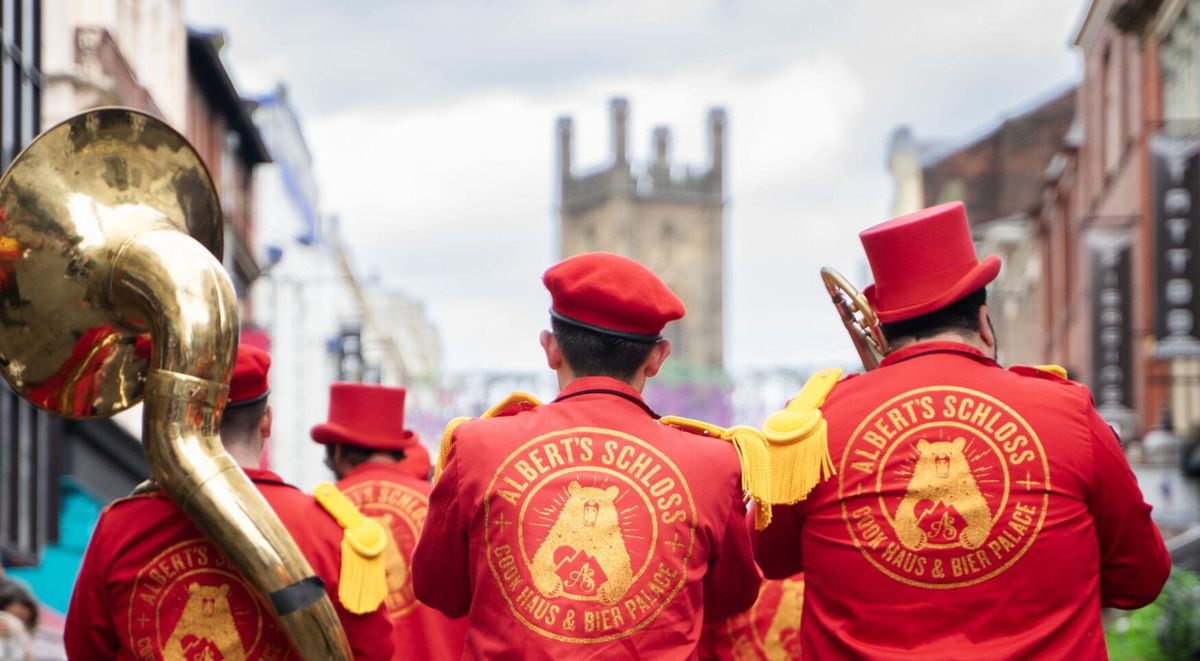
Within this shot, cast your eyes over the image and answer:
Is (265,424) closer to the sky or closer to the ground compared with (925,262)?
closer to the ground

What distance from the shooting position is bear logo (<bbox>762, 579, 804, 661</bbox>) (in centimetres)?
720

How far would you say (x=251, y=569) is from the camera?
5.72 m

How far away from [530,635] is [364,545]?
1208 mm

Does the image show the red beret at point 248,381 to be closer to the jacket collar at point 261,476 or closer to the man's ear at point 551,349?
the jacket collar at point 261,476

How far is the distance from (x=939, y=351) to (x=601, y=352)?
2.78 feet

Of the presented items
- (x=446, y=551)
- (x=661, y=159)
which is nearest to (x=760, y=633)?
(x=446, y=551)

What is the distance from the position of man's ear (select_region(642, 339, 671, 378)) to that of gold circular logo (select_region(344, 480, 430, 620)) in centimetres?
266

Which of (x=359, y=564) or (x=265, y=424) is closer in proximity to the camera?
(x=359, y=564)

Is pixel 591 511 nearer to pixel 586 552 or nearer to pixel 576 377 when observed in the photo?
pixel 586 552

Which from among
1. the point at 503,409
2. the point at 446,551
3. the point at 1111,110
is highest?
the point at 1111,110

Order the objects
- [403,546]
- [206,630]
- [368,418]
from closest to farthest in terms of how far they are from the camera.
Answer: [206,630], [403,546], [368,418]

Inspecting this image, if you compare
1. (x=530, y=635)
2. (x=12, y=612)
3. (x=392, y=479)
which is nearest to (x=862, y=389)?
Answer: (x=530, y=635)

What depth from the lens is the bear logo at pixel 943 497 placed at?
5.29m

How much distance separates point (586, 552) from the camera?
5.11 metres
